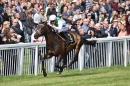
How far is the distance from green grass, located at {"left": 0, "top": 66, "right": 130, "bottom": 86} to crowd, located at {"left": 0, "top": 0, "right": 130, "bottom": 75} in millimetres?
1368

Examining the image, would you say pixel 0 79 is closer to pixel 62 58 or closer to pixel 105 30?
pixel 62 58

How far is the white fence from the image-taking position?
16.1 meters

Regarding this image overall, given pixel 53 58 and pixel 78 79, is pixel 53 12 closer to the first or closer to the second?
pixel 53 58

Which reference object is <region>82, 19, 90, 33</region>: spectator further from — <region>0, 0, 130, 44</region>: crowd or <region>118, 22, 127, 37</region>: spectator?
<region>118, 22, 127, 37</region>: spectator

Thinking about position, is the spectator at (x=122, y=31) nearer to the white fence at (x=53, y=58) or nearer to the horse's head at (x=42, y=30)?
the white fence at (x=53, y=58)

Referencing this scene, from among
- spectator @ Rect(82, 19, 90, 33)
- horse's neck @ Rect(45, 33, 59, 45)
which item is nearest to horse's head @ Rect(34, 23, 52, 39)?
horse's neck @ Rect(45, 33, 59, 45)

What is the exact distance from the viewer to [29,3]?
22.6m

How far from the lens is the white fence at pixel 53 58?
1612 cm

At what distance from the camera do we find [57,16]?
72.4ft

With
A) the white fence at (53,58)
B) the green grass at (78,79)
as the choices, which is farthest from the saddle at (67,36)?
the green grass at (78,79)

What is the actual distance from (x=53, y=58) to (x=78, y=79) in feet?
6.89

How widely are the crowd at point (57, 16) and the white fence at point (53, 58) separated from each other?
480 millimetres

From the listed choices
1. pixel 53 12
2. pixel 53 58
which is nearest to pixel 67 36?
pixel 53 58

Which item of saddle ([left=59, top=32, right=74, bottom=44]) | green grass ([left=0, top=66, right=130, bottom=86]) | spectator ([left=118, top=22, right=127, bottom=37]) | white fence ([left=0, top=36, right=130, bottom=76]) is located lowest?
green grass ([left=0, top=66, right=130, bottom=86])
